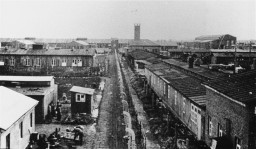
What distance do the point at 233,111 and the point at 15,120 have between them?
39.1 ft

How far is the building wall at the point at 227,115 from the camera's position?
47.4ft

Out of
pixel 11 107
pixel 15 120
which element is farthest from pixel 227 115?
pixel 11 107

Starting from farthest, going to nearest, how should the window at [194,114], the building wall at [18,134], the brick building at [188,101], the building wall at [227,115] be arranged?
the window at [194,114]
the brick building at [188,101]
the building wall at [18,134]
the building wall at [227,115]

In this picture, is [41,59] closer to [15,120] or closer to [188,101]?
[188,101]

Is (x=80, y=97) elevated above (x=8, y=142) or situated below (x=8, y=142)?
above

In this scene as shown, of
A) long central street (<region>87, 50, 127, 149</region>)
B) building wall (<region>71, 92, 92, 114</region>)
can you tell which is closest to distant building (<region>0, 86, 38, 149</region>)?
long central street (<region>87, 50, 127, 149</region>)

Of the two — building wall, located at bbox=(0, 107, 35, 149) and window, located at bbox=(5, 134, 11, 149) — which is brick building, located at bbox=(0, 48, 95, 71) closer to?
building wall, located at bbox=(0, 107, 35, 149)

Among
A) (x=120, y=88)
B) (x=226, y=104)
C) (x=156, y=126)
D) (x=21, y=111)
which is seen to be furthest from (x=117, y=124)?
(x=120, y=88)

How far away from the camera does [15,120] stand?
1658 centimetres

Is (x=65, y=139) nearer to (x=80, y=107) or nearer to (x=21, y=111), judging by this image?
(x=21, y=111)

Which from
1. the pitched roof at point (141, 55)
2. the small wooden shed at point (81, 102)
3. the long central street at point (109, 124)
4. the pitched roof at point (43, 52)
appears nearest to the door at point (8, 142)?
the long central street at point (109, 124)

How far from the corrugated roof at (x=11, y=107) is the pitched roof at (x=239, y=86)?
11876 millimetres

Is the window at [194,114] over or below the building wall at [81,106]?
over

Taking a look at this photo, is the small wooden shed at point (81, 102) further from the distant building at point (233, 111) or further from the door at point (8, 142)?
the distant building at point (233, 111)
